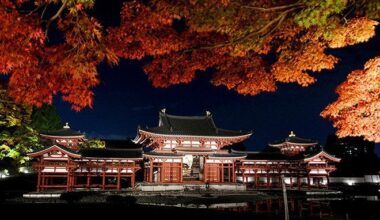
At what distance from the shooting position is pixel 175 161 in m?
31.5

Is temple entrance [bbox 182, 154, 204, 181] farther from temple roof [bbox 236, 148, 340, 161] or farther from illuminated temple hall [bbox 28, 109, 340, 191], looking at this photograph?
temple roof [bbox 236, 148, 340, 161]

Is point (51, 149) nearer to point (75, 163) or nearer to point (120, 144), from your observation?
point (75, 163)

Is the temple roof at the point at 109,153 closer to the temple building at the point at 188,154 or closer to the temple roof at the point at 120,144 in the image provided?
the temple building at the point at 188,154

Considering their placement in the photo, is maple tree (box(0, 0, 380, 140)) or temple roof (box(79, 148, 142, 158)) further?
temple roof (box(79, 148, 142, 158))

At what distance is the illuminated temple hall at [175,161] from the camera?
28.6 metres

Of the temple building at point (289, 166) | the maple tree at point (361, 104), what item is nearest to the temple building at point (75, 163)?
the temple building at point (289, 166)

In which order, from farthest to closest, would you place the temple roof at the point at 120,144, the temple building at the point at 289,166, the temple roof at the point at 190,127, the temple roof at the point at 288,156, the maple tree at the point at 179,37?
the temple roof at the point at 120,144 < the temple building at the point at 289,166 < the temple roof at the point at 288,156 < the temple roof at the point at 190,127 < the maple tree at the point at 179,37

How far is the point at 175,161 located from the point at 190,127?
533cm

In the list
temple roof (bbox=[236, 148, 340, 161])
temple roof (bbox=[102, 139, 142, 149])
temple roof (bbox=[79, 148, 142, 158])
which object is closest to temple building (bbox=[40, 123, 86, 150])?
temple roof (bbox=[79, 148, 142, 158])

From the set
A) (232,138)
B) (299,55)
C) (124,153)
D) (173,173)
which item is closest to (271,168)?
(232,138)

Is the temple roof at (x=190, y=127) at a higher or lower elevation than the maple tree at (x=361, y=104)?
higher

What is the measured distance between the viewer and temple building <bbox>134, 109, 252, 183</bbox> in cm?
3122

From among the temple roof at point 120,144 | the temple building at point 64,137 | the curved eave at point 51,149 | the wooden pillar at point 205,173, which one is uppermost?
the temple roof at point 120,144

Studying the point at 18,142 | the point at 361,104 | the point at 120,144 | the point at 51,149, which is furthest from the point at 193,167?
the point at 361,104
